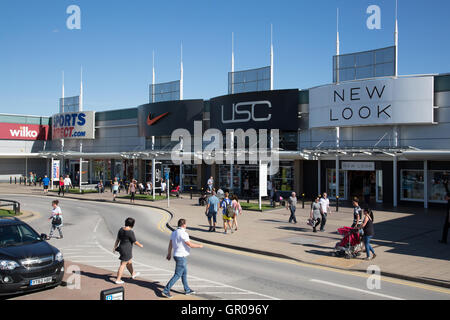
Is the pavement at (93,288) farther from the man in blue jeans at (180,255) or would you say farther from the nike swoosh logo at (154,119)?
the nike swoosh logo at (154,119)

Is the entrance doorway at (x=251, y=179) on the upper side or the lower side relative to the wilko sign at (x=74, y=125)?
lower

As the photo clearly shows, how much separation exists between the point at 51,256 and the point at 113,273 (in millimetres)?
1809

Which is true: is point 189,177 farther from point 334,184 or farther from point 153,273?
point 153,273

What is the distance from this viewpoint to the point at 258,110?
35375mm

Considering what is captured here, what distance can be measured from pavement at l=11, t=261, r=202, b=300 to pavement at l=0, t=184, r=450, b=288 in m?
5.53

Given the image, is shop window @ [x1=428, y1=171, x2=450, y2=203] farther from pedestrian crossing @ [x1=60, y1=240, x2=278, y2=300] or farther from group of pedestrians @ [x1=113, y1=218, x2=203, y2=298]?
group of pedestrians @ [x1=113, y1=218, x2=203, y2=298]

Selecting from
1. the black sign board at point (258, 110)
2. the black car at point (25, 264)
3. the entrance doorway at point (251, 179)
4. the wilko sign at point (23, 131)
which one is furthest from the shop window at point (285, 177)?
the wilko sign at point (23, 131)

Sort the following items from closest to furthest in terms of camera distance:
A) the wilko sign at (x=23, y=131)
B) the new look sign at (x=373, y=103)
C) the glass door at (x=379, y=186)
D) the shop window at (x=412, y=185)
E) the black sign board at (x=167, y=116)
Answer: the new look sign at (x=373, y=103)
the shop window at (x=412, y=185)
the glass door at (x=379, y=186)
the black sign board at (x=167, y=116)
the wilko sign at (x=23, y=131)

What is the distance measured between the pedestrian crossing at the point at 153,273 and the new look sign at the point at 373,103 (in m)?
20.9

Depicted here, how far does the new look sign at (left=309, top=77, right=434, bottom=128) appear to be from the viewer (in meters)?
27.0

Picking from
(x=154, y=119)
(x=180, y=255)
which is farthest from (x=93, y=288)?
(x=154, y=119)

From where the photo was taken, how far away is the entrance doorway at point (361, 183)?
30578mm
